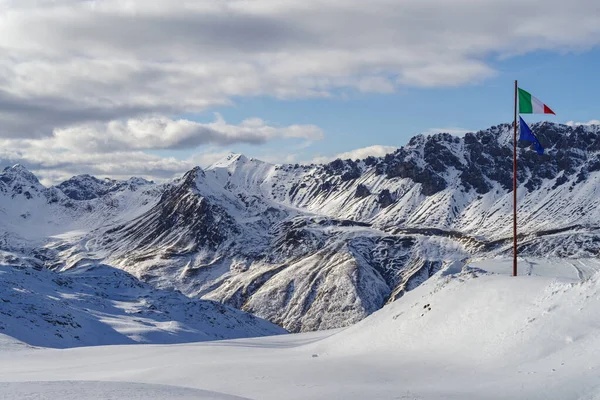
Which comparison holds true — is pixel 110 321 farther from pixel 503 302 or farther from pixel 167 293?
pixel 503 302

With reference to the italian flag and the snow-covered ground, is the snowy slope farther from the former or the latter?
the italian flag

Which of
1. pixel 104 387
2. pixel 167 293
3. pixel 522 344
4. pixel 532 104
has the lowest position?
pixel 167 293

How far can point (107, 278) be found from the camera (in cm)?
17575

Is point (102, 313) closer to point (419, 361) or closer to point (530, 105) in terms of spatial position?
point (419, 361)

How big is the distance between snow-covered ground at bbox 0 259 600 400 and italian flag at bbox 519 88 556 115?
10701 millimetres

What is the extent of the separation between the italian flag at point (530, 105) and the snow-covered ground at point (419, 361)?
1070cm

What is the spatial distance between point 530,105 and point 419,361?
17873 millimetres

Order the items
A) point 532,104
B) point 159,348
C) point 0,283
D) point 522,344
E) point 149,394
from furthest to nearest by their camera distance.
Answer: point 0,283
point 159,348
point 532,104
point 522,344
point 149,394

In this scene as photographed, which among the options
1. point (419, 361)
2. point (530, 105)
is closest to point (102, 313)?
point (419, 361)

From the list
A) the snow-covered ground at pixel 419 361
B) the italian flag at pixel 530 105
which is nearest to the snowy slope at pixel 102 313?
the snow-covered ground at pixel 419 361

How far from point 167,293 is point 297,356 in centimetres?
13009

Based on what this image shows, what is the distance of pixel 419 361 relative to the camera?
34094 millimetres

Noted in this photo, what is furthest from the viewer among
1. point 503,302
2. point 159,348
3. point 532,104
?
point 159,348

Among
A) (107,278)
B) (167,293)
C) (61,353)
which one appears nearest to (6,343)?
(61,353)
